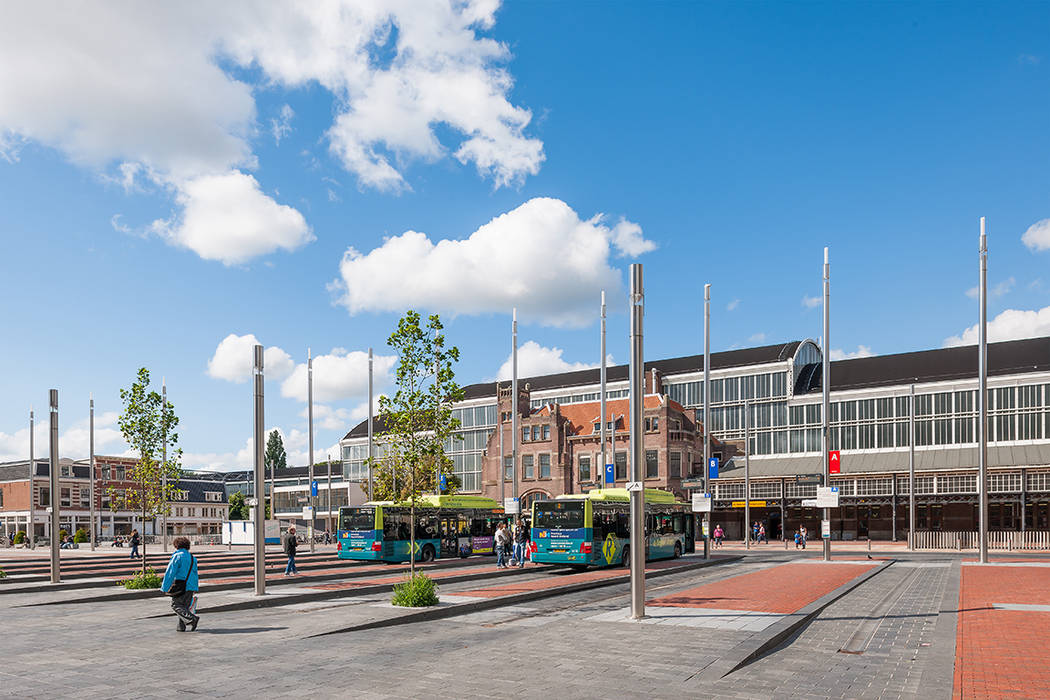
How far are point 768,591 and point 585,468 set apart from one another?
5674 centimetres

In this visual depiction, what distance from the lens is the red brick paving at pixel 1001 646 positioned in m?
10.5

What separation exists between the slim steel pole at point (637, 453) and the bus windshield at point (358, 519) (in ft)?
71.2

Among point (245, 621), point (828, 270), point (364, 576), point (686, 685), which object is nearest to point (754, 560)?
point (828, 270)

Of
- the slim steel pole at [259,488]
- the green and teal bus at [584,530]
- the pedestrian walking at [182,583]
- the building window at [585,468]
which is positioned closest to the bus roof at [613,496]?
the green and teal bus at [584,530]

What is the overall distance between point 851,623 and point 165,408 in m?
29.1

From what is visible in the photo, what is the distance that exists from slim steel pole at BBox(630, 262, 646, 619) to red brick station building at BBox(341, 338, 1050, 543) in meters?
41.9

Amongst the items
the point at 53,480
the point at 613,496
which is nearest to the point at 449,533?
the point at 613,496

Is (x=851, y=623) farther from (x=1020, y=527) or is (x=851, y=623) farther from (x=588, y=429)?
(x=588, y=429)

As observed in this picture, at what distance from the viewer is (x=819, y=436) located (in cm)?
7431

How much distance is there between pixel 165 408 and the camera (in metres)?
36.8

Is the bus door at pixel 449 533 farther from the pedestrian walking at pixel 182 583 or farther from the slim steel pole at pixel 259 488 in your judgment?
the pedestrian walking at pixel 182 583

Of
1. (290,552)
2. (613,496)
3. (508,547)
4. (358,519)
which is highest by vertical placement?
(613,496)

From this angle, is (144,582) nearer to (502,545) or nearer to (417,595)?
(417,595)

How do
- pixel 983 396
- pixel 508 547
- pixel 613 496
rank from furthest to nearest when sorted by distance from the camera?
pixel 983 396, pixel 508 547, pixel 613 496
